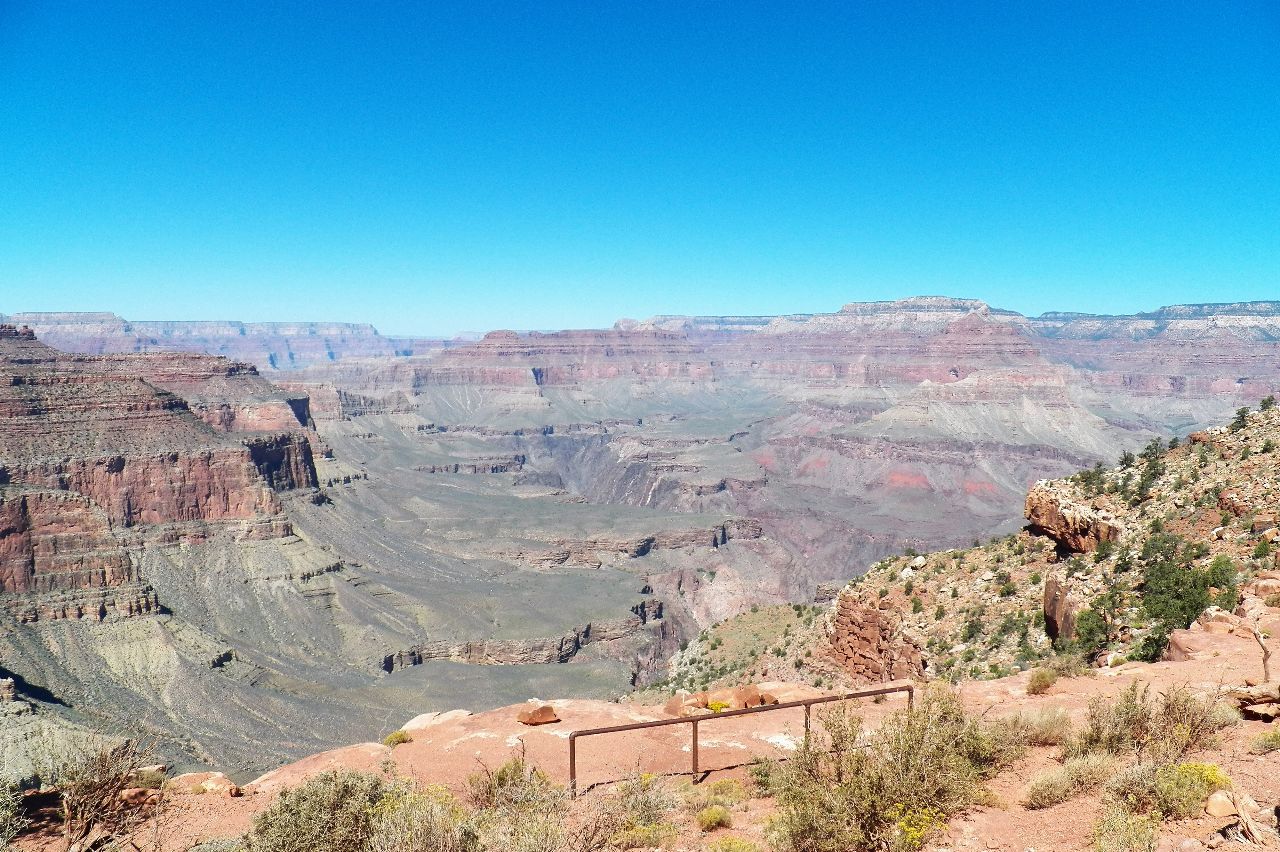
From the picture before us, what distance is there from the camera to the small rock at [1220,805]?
727 cm

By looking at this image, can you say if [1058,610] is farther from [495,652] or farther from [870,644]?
[495,652]

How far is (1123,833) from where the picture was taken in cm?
698

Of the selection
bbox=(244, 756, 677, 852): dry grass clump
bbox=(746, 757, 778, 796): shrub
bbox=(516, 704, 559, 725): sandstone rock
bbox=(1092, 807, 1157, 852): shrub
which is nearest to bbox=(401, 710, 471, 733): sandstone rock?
bbox=(516, 704, 559, 725): sandstone rock

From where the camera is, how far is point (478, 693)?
62281 mm

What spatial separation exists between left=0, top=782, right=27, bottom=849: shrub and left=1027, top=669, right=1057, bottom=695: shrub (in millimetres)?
15940

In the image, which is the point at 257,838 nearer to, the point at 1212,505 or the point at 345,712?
the point at 1212,505

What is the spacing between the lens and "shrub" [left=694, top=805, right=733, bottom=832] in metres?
9.37

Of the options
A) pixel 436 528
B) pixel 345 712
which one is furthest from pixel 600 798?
pixel 436 528

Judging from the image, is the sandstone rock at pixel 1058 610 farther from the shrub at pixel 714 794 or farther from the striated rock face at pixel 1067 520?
the shrub at pixel 714 794

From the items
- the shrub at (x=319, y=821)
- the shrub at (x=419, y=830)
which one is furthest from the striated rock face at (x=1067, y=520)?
the shrub at (x=319, y=821)

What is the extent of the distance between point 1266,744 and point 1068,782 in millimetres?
2698

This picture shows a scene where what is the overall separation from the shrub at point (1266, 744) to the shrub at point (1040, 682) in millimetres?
4734

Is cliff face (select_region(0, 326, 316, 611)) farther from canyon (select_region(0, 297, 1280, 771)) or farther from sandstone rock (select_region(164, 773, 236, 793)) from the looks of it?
sandstone rock (select_region(164, 773, 236, 793))

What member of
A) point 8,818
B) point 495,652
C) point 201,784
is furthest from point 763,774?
point 495,652
